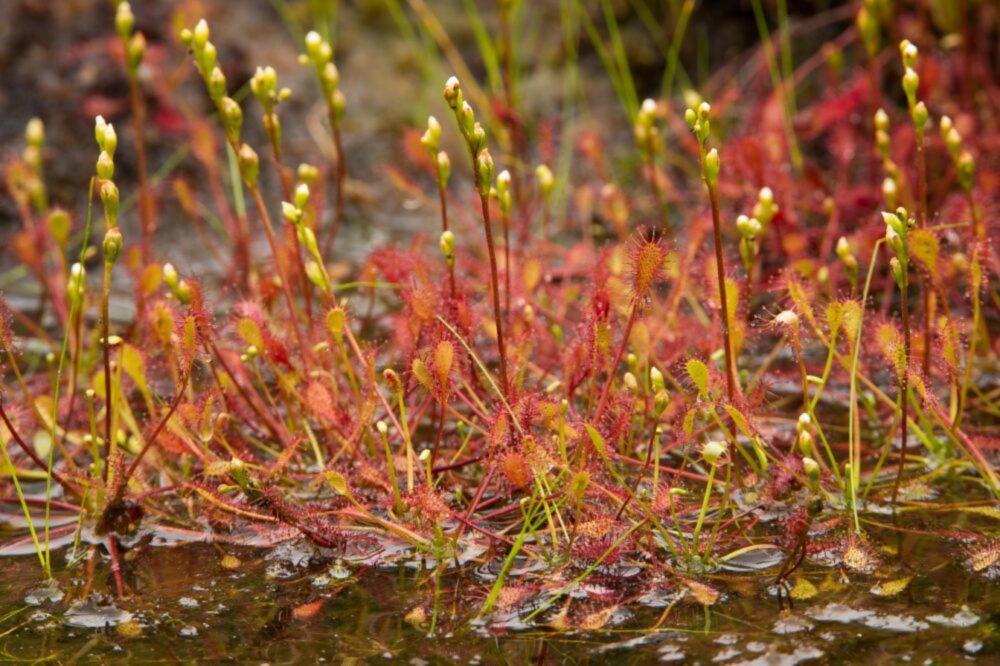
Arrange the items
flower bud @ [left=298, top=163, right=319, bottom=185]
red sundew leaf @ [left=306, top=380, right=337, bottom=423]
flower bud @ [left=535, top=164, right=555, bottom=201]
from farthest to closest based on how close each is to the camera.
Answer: flower bud @ [left=535, top=164, right=555, bottom=201], flower bud @ [left=298, top=163, right=319, bottom=185], red sundew leaf @ [left=306, top=380, right=337, bottom=423]

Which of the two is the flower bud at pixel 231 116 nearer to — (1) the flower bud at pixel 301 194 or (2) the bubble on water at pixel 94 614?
(1) the flower bud at pixel 301 194

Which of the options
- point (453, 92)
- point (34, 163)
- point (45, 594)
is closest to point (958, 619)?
point (453, 92)

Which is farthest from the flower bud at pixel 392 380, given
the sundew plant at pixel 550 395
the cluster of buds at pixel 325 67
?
the cluster of buds at pixel 325 67

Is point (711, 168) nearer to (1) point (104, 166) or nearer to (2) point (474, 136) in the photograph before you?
(2) point (474, 136)

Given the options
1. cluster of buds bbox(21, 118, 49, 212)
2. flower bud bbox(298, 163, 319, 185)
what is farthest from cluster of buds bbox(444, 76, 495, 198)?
cluster of buds bbox(21, 118, 49, 212)

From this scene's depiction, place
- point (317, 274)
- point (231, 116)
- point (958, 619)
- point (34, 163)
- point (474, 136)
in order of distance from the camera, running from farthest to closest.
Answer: point (34, 163)
point (231, 116)
point (317, 274)
point (474, 136)
point (958, 619)

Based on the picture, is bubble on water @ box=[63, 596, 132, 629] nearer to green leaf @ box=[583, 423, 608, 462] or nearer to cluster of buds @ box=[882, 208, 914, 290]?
green leaf @ box=[583, 423, 608, 462]

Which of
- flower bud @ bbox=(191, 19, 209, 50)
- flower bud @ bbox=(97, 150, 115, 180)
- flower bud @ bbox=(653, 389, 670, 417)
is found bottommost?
flower bud @ bbox=(653, 389, 670, 417)

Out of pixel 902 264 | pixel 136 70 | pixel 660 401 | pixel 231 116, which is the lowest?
pixel 660 401
